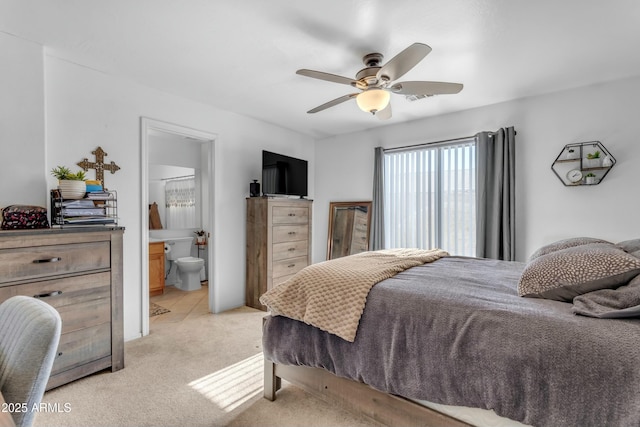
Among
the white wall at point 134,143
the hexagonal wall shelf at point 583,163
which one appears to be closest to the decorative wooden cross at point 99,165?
the white wall at point 134,143

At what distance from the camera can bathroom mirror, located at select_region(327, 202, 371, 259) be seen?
4457 millimetres

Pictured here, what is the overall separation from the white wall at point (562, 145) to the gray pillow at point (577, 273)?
1.94 meters

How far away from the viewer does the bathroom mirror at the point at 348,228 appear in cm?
446

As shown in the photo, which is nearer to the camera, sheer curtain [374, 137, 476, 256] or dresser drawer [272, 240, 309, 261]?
sheer curtain [374, 137, 476, 256]

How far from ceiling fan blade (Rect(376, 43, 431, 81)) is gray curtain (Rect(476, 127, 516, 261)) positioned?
191 centimetres

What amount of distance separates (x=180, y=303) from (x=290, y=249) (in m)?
1.59

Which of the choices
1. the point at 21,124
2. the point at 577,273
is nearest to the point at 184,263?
the point at 21,124

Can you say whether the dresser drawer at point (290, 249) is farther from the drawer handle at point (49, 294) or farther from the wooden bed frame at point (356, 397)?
the drawer handle at point (49, 294)

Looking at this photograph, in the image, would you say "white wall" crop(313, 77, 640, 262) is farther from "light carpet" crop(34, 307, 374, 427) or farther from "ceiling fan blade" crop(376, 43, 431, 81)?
"light carpet" crop(34, 307, 374, 427)

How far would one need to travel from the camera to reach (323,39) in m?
2.15

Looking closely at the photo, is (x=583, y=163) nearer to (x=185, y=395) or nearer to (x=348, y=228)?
(x=348, y=228)

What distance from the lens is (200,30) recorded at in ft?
6.70

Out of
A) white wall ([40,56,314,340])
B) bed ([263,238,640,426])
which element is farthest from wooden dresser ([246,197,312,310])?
bed ([263,238,640,426])

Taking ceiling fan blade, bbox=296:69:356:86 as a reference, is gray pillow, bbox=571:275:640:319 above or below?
below
